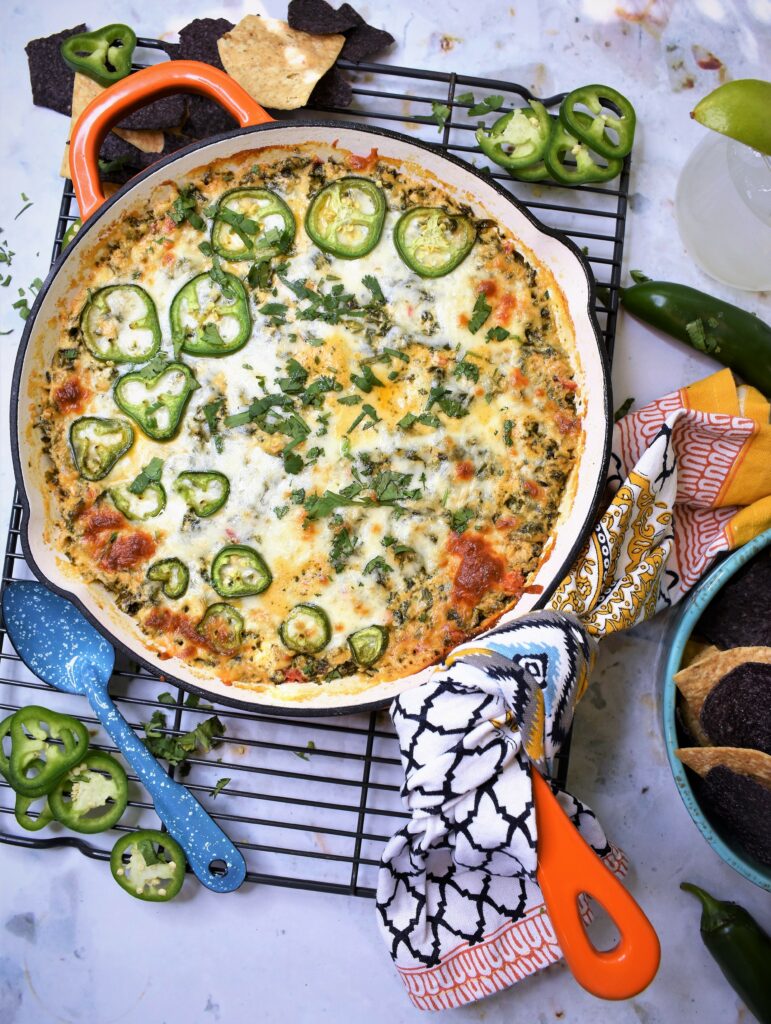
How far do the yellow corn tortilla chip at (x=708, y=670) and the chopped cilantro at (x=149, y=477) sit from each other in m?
1.81

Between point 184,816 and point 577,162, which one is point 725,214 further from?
point 184,816

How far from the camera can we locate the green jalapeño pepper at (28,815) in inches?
127

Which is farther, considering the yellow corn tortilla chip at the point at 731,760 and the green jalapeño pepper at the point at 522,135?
the green jalapeño pepper at the point at 522,135

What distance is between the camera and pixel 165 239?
3168mm

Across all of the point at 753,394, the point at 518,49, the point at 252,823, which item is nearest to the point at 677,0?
the point at 518,49

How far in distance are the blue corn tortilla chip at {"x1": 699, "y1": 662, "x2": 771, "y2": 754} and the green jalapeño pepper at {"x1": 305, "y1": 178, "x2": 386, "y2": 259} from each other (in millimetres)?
1814

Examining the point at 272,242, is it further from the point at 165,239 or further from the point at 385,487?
the point at 385,487

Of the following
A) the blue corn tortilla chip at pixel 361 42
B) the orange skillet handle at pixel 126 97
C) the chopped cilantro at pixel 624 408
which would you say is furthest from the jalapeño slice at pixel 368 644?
the blue corn tortilla chip at pixel 361 42

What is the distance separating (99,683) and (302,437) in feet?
3.63

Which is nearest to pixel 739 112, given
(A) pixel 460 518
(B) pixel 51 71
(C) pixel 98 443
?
(A) pixel 460 518

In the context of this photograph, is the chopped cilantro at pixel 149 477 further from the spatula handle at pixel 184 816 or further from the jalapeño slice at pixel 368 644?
the jalapeño slice at pixel 368 644

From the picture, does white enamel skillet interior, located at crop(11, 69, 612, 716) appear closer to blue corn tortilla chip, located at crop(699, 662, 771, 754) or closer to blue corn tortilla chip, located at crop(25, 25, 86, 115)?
blue corn tortilla chip, located at crop(699, 662, 771, 754)

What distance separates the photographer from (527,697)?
278 cm

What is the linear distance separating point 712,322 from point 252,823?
2.40m
